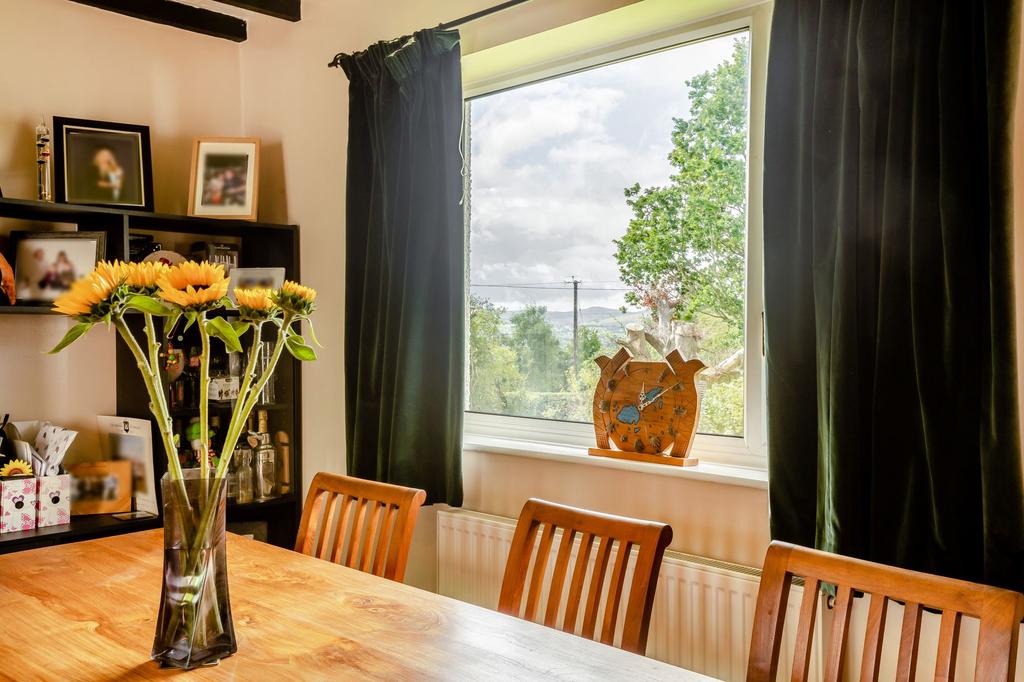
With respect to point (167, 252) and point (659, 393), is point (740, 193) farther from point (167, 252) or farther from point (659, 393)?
point (167, 252)

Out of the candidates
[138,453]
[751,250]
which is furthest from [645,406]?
[138,453]

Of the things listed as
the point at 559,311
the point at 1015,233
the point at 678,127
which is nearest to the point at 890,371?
the point at 1015,233

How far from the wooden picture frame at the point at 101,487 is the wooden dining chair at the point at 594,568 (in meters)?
1.83

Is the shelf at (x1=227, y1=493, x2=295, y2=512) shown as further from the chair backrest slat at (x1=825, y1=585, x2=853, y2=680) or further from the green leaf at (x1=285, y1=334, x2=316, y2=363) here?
the chair backrest slat at (x1=825, y1=585, x2=853, y2=680)

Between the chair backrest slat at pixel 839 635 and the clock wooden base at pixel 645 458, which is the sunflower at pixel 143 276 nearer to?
the chair backrest slat at pixel 839 635

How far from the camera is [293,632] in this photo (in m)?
1.41

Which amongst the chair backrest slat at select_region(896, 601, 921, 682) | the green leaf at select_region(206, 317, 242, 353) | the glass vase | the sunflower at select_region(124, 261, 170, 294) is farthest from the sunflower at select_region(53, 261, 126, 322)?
the chair backrest slat at select_region(896, 601, 921, 682)

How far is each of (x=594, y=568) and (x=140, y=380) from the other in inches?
85.1

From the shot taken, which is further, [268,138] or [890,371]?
[268,138]

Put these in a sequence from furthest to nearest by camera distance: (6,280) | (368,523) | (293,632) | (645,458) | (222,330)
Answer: (6,280), (645,458), (368,523), (293,632), (222,330)

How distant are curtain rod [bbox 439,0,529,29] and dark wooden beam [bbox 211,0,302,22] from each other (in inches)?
32.8

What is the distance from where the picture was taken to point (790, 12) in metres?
1.92

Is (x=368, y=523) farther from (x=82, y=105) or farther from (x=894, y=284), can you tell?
(x=82, y=105)

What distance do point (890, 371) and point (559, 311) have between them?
4.10 ft
